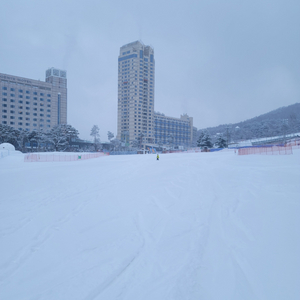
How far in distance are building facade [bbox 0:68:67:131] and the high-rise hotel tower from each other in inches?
1253

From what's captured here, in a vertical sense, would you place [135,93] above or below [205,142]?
above

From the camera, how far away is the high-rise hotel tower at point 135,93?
112875 mm

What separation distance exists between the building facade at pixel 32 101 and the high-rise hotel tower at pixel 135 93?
104 ft

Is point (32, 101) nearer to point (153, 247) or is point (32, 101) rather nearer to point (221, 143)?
point (221, 143)

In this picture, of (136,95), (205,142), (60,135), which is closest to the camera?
(60,135)

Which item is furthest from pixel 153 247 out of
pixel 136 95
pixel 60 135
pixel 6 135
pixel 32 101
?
pixel 136 95

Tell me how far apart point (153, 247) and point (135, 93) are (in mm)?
114197

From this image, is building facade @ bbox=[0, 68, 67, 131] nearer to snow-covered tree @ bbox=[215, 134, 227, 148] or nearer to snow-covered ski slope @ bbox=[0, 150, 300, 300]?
snow-covered tree @ bbox=[215, 134, 227, 148]

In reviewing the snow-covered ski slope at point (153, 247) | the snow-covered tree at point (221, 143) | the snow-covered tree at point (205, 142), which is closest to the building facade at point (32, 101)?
the snow-covered tree at point (205, 142)

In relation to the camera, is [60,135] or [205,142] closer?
[60,135]

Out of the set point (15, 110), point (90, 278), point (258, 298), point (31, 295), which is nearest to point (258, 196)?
point (258, 298)

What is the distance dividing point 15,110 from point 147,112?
62.8 metres

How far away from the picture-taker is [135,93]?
114 meters

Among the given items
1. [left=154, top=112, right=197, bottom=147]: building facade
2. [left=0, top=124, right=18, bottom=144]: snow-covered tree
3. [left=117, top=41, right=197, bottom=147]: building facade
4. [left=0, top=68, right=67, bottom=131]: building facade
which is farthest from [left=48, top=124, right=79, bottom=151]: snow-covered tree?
[left=154, top=112, right=197, bottom=147]: building facade
